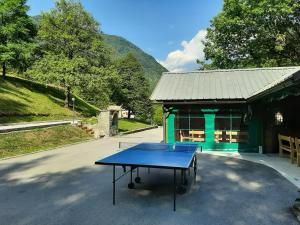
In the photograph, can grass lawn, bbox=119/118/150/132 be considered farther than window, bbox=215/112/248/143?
Yes

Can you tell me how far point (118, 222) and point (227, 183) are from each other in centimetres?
449

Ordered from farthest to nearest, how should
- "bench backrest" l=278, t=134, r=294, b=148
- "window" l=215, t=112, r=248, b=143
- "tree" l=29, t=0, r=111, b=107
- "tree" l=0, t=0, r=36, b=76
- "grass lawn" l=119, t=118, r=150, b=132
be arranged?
"grass lawn" l=119, t=118, r=150, b=132 → "tree" l=29, t=0, r=111, b=107 → "tree" l=0, t=0, r=36, b=76 → "window" l=215, t=112, r=248, b=143 → "bench backrest" l=278, t=134, r=294, b=148

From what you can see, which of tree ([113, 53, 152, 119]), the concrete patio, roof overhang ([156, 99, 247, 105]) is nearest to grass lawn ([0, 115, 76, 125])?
roof overhang ([156, 99, 247, 105])

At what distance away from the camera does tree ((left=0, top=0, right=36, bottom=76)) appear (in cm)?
3045

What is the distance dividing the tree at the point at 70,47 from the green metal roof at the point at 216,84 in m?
14.9

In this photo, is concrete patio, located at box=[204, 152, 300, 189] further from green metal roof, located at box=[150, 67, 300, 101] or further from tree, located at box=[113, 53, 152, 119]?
tree, located at box=[113, 53, 152, 119]

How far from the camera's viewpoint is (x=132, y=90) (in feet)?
161

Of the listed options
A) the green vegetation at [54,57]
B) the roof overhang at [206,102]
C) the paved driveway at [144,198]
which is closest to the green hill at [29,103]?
the green vegetation at [54,57]

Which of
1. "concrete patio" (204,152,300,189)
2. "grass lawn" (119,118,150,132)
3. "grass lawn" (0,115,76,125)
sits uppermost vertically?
"grass lawn" (0,115,76,125)

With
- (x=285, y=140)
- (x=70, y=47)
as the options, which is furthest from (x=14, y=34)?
(x=285, y=140)

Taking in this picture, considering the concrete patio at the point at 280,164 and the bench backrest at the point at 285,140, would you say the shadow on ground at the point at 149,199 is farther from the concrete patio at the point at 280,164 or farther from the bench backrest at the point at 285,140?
the bench backrest at the point at 285,140

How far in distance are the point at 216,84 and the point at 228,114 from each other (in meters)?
2.40

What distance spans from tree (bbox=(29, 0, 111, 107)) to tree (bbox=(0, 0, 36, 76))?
1976 millimetres

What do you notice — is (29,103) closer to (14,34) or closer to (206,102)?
(14,34)
